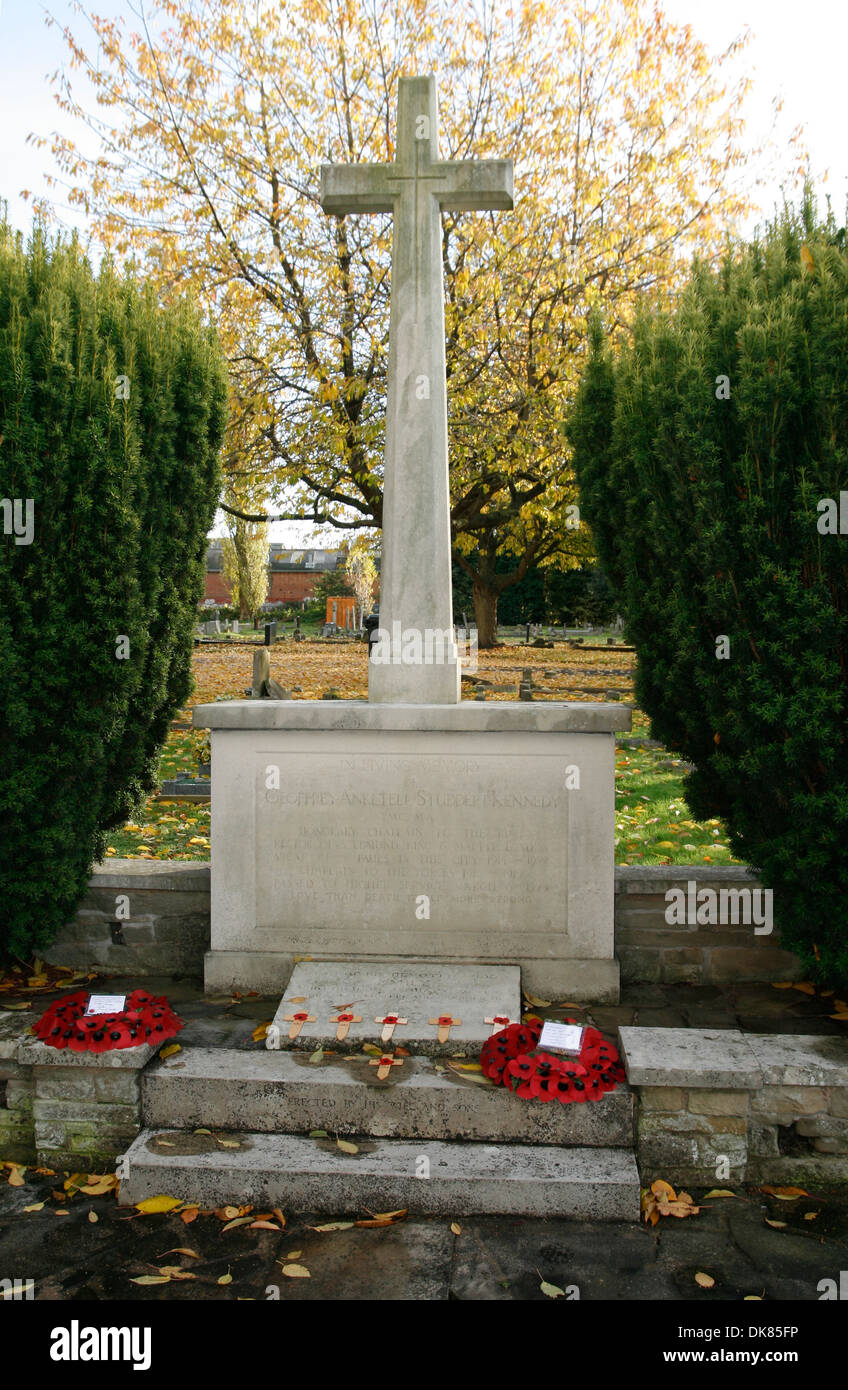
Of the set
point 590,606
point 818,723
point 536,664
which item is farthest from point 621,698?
point 590,606

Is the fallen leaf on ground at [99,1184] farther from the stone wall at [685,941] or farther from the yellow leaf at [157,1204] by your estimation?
the stone wall at [685,941]

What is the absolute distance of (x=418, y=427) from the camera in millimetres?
4902

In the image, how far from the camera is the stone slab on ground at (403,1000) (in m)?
4.04

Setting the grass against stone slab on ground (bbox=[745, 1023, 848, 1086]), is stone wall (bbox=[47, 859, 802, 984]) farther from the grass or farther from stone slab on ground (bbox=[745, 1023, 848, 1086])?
stone slab on ground (bbox=[745, 1023, 848, 1086])

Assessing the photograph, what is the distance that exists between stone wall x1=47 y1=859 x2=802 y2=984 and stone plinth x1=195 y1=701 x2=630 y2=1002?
9.8 inches

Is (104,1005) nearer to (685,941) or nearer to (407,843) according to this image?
(407,843)

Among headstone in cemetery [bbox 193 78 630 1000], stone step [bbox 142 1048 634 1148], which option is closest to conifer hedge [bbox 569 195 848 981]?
headstone in cemetery [bbox 193 78 630 1000]

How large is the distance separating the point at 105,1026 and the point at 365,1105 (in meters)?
1.12

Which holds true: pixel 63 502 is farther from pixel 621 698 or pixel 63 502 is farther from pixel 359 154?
pixel 621 698

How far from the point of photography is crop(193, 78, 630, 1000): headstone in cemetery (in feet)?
15.5

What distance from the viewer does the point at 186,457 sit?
5.18 meters

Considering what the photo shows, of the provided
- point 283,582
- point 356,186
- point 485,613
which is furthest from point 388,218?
point 283,582

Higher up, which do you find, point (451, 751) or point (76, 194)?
point (76, 194)
